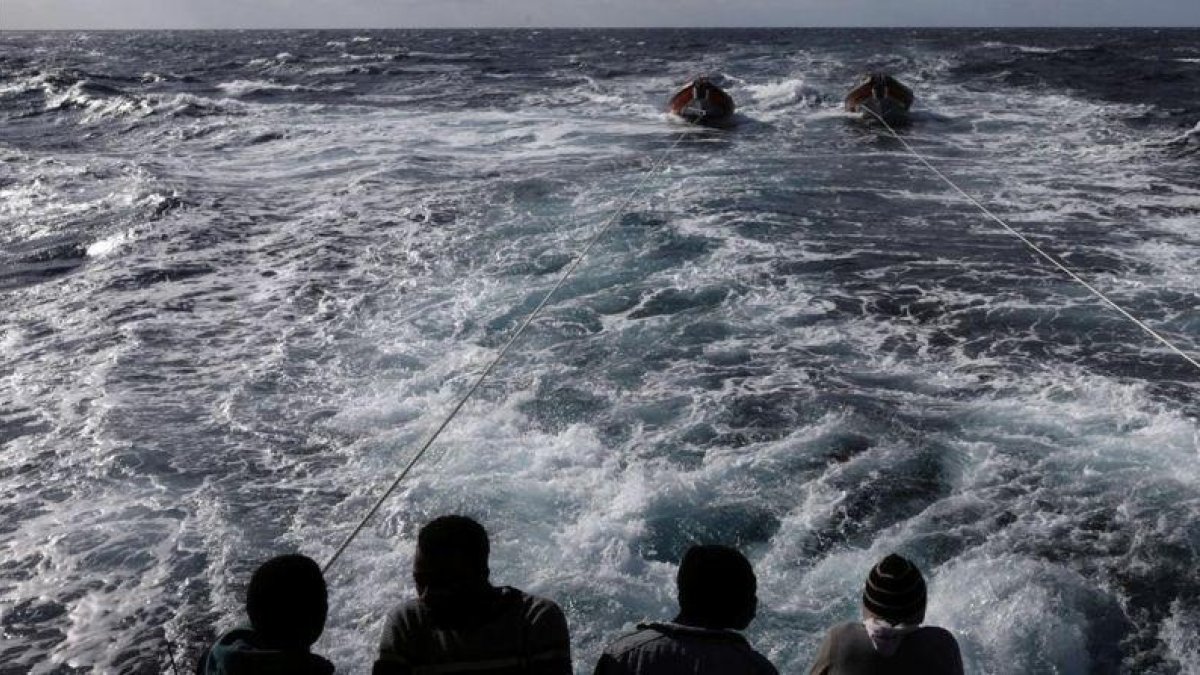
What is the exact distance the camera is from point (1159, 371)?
312 inches

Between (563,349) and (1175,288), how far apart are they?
6897mm

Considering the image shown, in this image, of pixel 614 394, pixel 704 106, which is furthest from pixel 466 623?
pixel 704 106

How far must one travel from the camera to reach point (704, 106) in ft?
78.9

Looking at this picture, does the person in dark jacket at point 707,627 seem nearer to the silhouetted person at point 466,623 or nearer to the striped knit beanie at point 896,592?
the silhouetted person at point 466,623

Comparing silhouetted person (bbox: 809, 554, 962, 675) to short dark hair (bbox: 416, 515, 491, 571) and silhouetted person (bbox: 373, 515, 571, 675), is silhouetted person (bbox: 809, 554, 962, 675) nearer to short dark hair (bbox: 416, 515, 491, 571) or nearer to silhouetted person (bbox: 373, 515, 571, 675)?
silhouetted person (bbox: 373, 515, 571, 675)

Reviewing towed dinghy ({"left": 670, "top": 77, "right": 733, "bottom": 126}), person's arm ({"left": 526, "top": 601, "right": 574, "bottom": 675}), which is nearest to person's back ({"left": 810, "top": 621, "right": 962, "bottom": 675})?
person's arm ({"left": 526, "top": 601, "right": 574, "bottom": 675})

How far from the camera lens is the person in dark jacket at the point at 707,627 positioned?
236 centimetres

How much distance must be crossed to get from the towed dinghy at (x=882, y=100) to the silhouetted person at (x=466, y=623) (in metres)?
23.4

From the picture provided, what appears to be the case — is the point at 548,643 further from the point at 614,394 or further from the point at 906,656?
the point at 614,394

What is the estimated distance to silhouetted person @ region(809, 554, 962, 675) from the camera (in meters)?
2.62

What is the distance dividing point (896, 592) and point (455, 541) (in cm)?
128

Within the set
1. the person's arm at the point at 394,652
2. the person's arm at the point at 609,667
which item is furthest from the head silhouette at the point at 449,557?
the person's arm at the point at 609,667

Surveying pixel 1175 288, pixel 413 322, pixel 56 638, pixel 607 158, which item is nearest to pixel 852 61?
pixel 607 158

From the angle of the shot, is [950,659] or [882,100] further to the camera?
[882,100]
